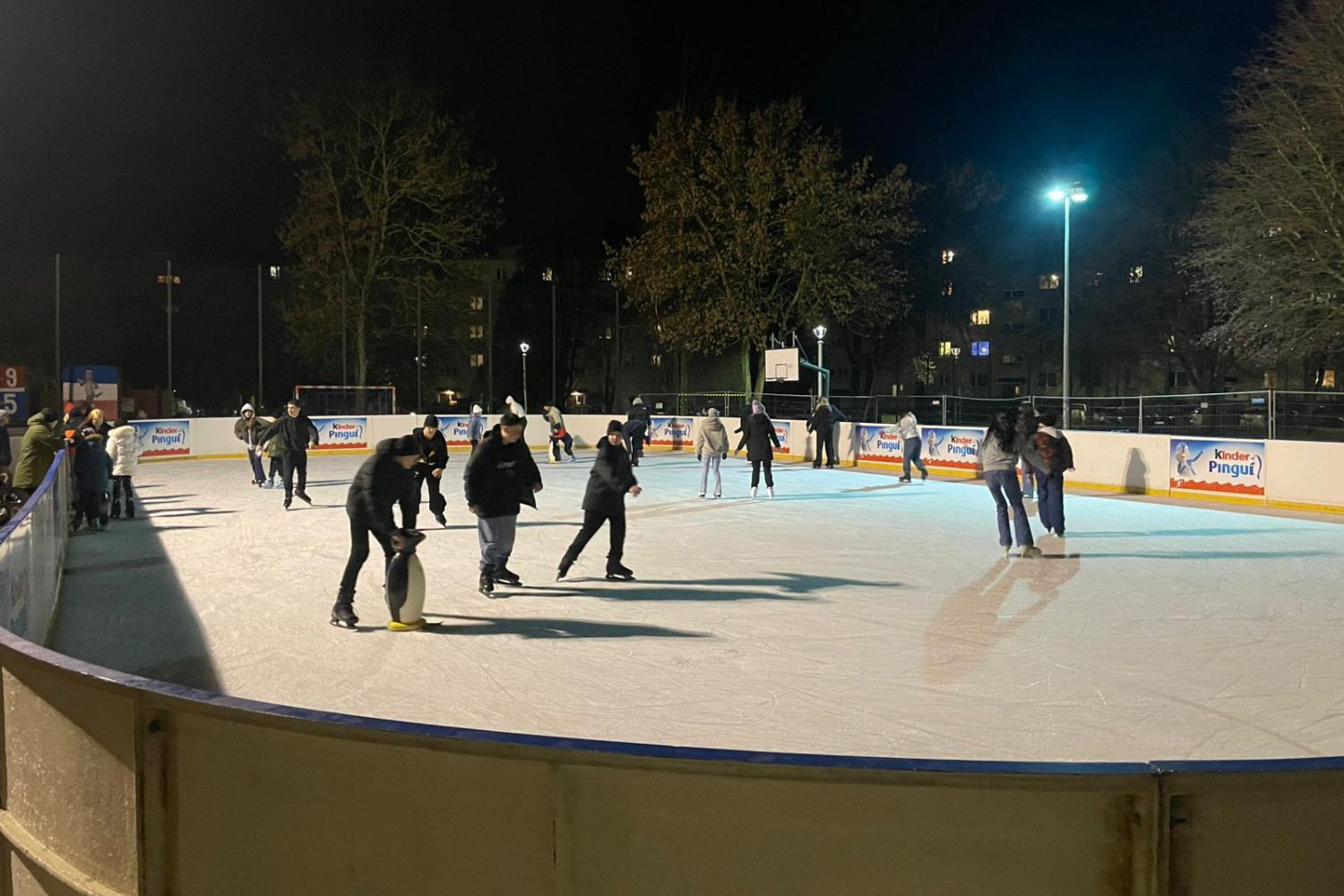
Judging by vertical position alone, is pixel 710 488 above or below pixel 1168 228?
below

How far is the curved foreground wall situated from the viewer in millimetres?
A: 2111

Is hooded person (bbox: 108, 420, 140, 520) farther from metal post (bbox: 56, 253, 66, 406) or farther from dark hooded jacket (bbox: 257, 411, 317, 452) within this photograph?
metal post (bbox: 56, 253, 66, 406)

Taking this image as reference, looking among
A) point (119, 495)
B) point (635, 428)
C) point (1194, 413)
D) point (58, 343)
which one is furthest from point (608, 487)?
point (58, 343)

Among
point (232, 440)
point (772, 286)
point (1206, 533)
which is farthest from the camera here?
point (772, 286)

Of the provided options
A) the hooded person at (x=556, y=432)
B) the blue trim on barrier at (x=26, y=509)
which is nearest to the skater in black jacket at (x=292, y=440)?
the blue trim on barrier at (x=26, y=509)

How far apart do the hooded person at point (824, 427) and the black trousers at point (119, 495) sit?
1520cm

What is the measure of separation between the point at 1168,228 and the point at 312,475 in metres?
38.5

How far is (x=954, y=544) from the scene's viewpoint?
1300cm

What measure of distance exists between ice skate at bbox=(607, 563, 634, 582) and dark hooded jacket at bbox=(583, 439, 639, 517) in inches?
26.9

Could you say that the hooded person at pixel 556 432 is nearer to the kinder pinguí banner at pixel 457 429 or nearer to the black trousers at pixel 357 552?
the kinder pinguí banner at pixel 457 429

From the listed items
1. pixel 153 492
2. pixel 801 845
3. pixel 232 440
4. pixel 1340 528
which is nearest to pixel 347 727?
pixel 801 845

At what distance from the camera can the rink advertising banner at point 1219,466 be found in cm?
1759

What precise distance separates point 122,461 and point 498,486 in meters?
9.16

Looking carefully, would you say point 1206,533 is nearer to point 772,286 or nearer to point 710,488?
point 710,488
